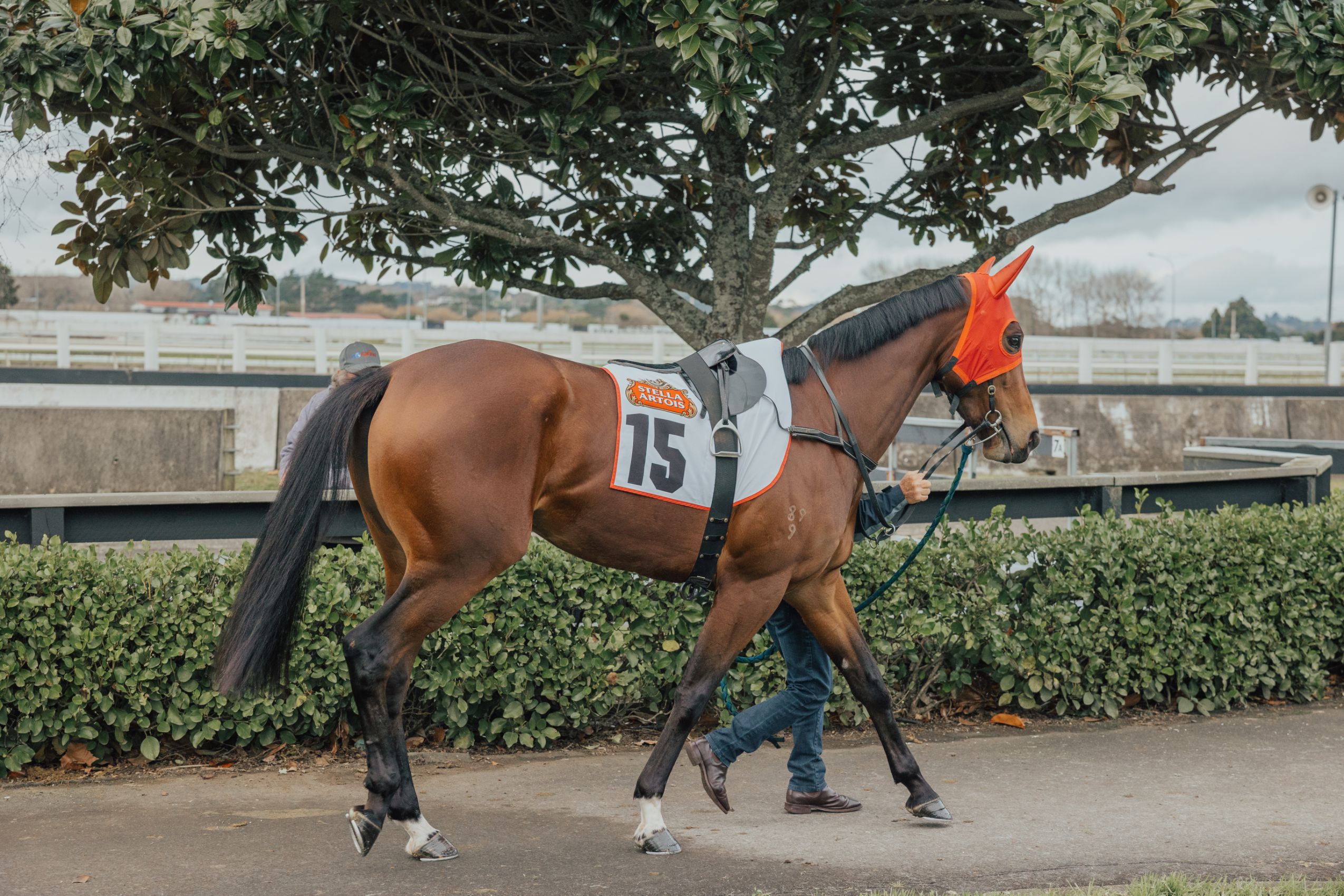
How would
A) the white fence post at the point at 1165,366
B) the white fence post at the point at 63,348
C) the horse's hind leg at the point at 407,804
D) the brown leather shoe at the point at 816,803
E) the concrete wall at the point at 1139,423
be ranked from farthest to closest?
1. the white fence post at the point at 1165,366
2. the white fence post at the point at 63,348
3. the concrete wall at the point at 1139,423
4. the brown leather shoe at the point at 816,803
5. the horse's hind leg at the point at 407,804

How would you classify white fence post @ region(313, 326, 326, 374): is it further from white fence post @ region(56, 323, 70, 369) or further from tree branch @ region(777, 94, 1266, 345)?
tree branch @ region(777, 94, 1266, 345)

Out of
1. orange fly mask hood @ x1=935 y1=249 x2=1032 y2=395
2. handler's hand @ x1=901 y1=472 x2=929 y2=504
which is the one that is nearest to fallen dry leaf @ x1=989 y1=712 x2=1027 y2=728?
handler's hand @ x1=901 y1=472 x2=929 y2=504

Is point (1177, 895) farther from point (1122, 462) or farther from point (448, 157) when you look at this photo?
point (1122, 462)

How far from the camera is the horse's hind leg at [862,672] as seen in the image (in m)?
4.27

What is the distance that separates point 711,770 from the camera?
167 inches

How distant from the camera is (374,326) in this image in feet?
69.9

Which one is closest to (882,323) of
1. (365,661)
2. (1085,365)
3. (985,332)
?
(985,332)

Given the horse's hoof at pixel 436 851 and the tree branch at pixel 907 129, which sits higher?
the tree branch at pixel 907 129

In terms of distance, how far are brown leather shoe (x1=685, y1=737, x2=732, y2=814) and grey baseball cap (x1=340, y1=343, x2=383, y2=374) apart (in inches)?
117

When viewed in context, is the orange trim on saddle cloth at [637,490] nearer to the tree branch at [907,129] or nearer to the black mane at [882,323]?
the black mane at [882,323]

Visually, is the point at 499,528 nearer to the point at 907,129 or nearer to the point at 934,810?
the point at 934,810

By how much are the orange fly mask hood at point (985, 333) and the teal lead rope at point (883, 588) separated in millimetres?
337

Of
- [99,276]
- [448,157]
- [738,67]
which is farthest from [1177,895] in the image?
[99,276]

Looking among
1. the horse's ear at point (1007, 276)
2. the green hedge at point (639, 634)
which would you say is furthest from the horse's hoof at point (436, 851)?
the horse's ear at point (1007, 276)
